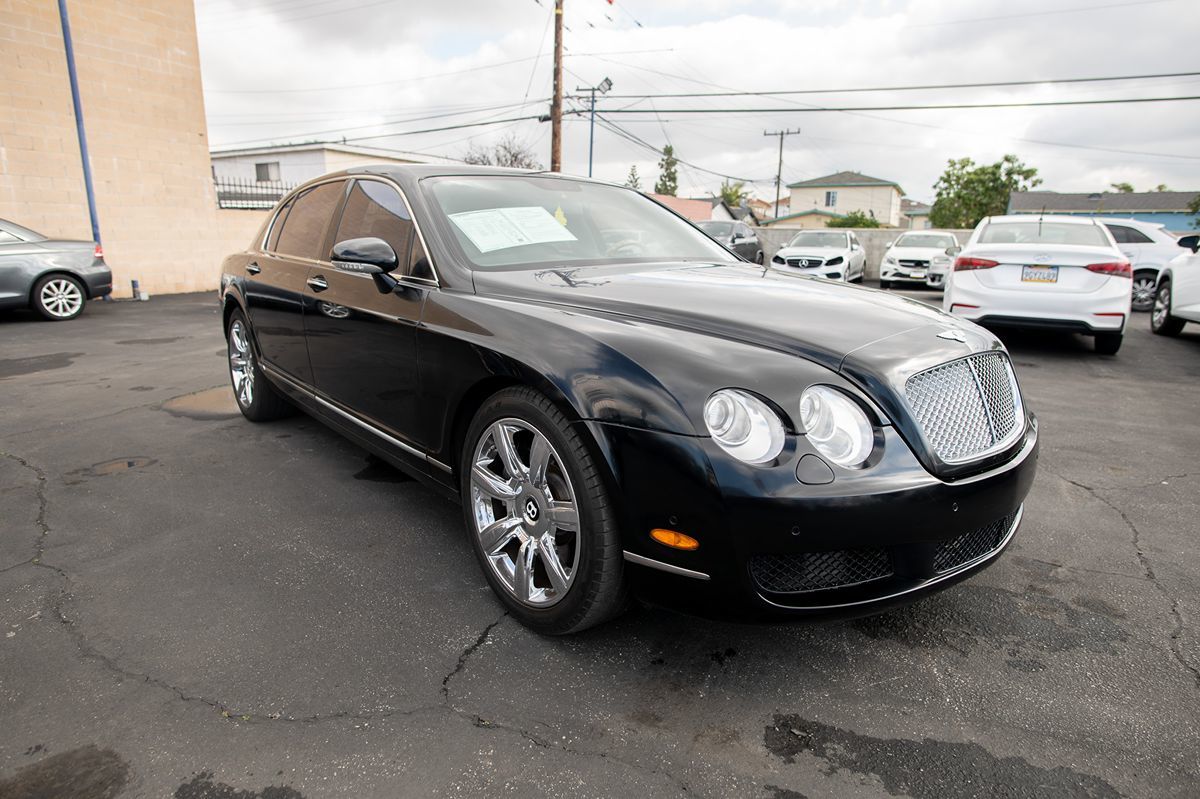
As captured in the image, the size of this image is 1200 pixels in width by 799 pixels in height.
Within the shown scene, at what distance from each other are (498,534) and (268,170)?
3571 centimetres

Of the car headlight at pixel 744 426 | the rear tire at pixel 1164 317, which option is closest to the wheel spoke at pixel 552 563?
the car headlight at pixel 744 426

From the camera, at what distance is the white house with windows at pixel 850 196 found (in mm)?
84500

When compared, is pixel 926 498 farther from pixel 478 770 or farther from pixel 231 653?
pixel 231 653

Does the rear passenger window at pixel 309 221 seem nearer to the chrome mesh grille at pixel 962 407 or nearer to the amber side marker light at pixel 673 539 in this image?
the amber side marker light at pixel 673 539

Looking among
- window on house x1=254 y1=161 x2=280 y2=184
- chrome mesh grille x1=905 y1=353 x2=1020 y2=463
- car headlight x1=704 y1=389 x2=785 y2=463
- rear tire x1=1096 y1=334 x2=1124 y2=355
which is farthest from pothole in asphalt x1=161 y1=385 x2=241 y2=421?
window on house x1=254 y1=161 x2=280 y2=184

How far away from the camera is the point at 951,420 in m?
2.14

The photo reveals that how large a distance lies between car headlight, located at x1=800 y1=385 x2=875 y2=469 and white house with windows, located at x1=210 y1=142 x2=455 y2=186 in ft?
97.9

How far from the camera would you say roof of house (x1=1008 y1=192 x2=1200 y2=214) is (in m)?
62.6

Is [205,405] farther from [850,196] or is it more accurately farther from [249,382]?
[850,196]

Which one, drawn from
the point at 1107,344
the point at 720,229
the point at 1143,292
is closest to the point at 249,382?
the point at 1107,344

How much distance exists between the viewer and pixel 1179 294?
28.8ft

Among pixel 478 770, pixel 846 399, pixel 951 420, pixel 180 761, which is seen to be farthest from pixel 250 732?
pixel 951 420

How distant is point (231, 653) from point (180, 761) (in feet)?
1.61

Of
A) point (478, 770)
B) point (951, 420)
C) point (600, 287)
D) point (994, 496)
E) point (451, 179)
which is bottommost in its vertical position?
point (478, 770)
